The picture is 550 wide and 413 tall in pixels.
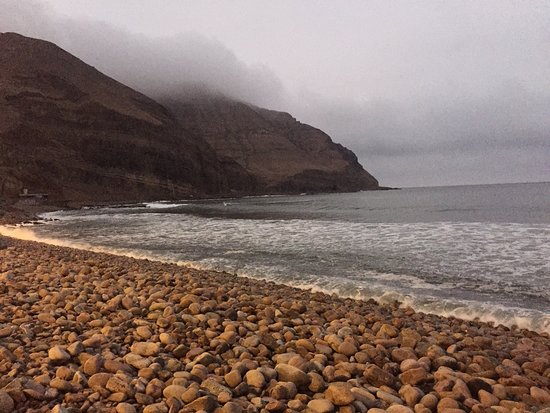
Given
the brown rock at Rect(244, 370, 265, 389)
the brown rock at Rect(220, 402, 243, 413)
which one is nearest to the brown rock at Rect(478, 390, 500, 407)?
the brown rock at Rect(244, 370, 265, 389)

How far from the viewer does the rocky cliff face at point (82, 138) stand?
272 feet

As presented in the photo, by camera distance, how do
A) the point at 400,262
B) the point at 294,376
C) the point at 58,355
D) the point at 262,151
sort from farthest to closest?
the point at 262,151, the point at 400,262, the point at 58,355, the point at 294,376

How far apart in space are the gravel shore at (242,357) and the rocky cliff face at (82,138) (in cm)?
7831

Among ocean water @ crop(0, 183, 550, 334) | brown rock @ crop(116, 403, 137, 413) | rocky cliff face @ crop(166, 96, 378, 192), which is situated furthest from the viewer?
rocky cliff face @ crop(166, 96, 378, 192)

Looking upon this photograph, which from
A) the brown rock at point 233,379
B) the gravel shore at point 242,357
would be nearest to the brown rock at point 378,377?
the gravel shore at point 242,357

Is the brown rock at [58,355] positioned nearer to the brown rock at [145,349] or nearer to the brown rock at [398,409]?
the brown rock at [145,349]

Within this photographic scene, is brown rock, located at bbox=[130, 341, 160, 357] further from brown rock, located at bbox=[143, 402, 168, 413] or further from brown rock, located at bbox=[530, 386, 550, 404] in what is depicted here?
brown rock, located at bbox=[530, 386, 550, 404]

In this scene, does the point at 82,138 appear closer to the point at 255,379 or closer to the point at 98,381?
the point at 98,381

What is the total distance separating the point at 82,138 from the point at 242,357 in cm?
10765

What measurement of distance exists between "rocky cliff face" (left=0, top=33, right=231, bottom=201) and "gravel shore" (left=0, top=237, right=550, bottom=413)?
78306 millimetres

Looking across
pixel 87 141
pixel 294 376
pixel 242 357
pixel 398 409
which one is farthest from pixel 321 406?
pixel 87 141

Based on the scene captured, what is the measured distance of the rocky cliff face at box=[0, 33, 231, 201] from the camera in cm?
8294

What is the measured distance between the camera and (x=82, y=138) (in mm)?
98250

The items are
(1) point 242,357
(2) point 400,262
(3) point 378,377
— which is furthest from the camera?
(2) point 400,262
